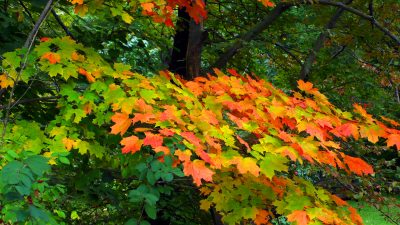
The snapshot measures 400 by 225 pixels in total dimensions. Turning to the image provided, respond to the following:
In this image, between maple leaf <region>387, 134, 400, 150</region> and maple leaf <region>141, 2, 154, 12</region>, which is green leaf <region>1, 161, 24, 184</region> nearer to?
maple leaf <region>141, 2, 154, 12</region>

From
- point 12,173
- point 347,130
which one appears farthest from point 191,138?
point 347,130

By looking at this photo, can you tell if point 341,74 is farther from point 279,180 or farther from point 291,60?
point 279,180

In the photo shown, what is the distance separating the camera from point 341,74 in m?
5.93

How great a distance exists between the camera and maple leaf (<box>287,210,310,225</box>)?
3067 millimetres

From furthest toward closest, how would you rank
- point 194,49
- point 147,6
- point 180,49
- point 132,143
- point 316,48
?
point 180,49
point 316,48
point 194,49
point 147,6
point 132,143

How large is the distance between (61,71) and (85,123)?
1.65ft

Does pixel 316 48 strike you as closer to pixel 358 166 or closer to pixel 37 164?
pixel 358 166

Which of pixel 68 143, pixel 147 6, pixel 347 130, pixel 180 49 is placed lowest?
pixel 180 49

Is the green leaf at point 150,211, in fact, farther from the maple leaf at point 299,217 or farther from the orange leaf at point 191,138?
the maple leaf at point 299,217

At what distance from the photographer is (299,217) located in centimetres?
311

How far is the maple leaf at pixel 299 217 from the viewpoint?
3067 mm

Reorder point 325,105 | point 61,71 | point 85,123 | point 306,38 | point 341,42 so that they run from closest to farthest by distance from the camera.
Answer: point 61,71 → point 85,123 → point 325,105 → point 341,42 → point 306,38

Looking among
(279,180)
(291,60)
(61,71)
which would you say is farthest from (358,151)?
(61,71)

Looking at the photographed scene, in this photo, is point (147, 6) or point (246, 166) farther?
point (147, 6)
